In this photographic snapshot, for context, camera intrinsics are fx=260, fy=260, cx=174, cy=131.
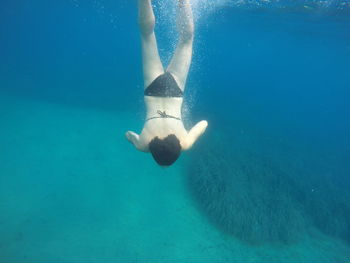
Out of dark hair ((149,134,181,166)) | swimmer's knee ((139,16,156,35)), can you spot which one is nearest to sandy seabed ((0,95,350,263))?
dark hair ((149,134,181,166))

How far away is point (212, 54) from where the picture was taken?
10538 centimetres

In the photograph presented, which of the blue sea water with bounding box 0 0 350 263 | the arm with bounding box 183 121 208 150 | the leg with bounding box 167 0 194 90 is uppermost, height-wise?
the leg with bounding box 167 0 194 90

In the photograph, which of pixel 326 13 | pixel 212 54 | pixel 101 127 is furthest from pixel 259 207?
pixel 212 54

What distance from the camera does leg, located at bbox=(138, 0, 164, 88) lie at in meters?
5.19

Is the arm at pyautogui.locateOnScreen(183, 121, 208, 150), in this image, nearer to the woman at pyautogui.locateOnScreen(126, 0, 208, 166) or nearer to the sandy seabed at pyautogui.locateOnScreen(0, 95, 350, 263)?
the woman at pyautogui.locateOnScreen(126, 0, 208, 166)

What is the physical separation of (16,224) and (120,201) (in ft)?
10.6

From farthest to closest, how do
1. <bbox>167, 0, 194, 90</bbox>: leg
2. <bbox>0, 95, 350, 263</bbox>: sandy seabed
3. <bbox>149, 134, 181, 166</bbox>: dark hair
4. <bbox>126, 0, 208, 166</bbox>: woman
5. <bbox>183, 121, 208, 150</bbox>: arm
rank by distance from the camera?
<bbox>0, 95, 350, 263</bbox>: sandy seabed → <bbox>167, 0, 194, 90</bbox>: leg → <bbox>183, 121, 208, 150</bbox>: arm → <bbox>126, 0, 208, 166</bbox>: woman → <bbox>149, 134, 181, 166</bbox>: dark hair

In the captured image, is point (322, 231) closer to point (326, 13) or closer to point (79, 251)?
point (79, 251)

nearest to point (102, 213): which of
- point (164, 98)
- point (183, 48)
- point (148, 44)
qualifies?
point (164, 98)

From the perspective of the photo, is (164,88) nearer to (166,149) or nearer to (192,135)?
(192,135)

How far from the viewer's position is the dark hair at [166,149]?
406 cm

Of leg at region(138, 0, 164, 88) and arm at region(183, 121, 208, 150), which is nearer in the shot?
arm at region(183, 121, 208, 150)

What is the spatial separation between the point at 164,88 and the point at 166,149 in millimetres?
1416

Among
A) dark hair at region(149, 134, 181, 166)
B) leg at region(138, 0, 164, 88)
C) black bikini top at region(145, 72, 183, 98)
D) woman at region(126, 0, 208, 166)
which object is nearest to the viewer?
dark hair at region(149, 134, 181, 166)
